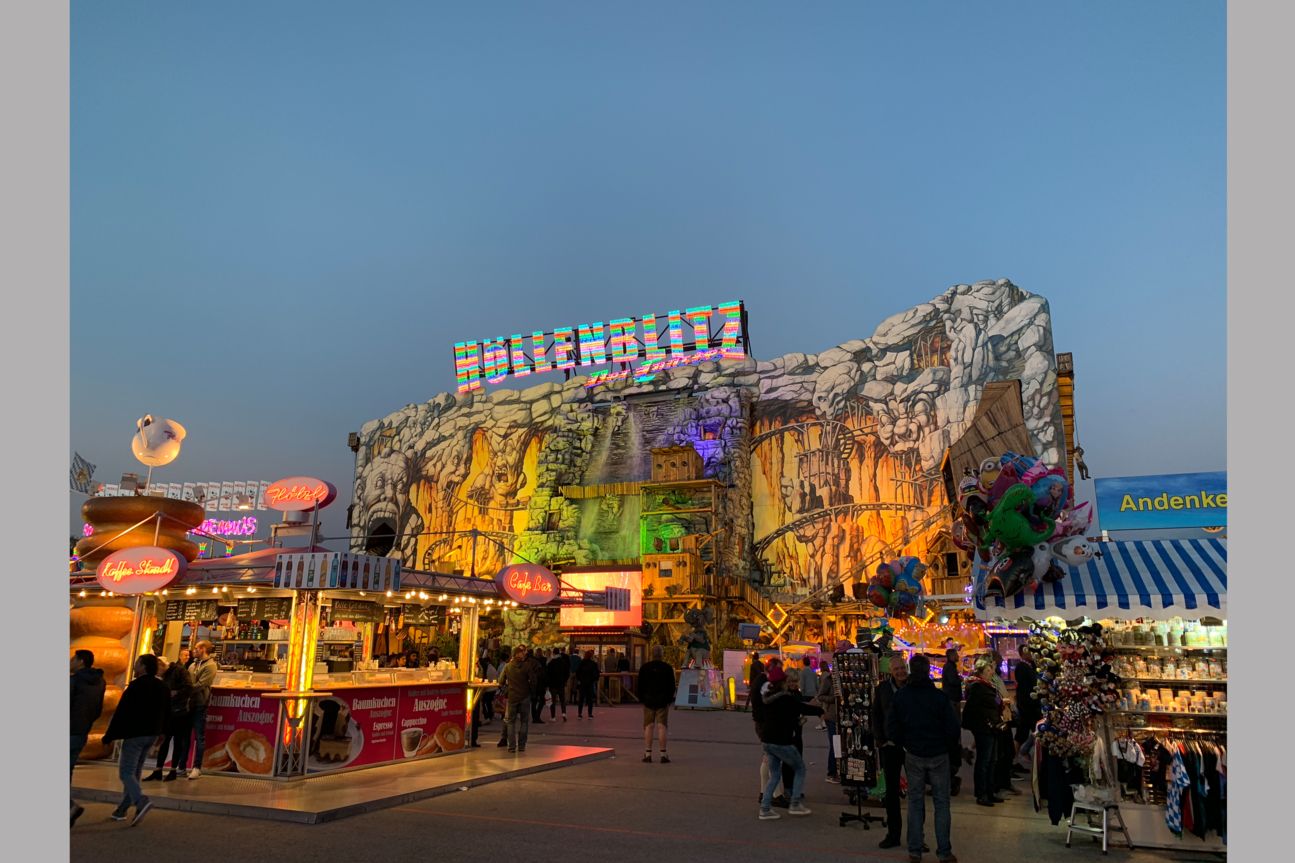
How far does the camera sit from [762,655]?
2392 cm

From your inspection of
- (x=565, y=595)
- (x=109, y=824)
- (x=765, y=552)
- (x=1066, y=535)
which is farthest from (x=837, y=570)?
(x=109, y=824)

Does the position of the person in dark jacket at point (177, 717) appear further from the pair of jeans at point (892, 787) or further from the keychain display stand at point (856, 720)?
the pair of jeans at point (892, 787)

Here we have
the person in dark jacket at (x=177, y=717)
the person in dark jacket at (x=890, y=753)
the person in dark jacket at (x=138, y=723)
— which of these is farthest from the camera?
the person in dark jacket at (x=177, y=717)

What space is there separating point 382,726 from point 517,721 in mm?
2148

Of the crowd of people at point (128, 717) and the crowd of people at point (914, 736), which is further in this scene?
the crowd of people at point (128, 717)

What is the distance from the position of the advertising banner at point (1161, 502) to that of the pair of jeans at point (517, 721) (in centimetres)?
1510

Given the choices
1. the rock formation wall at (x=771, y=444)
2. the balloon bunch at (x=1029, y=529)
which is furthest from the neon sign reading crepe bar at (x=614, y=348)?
the balloon bunch at (x=1029, y=529)

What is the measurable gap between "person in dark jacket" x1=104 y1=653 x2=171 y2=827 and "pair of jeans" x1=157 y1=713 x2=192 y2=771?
6.87ft

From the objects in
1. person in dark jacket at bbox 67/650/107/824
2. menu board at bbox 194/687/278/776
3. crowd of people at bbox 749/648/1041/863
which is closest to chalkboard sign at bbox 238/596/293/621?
menu board at bbox 194/687/278/776

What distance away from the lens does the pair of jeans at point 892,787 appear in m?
7.19

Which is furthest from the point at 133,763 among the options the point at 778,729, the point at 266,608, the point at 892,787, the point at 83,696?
the point at 892,787

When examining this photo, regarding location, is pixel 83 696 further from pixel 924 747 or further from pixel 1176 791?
pixel 1176 791

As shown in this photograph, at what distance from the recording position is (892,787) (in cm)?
730

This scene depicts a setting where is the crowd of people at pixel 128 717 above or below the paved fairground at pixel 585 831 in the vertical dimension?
above
